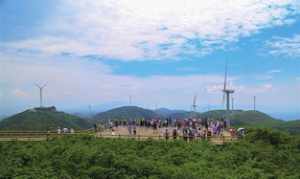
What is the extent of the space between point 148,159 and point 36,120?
12226cm

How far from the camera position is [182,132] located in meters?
51.6

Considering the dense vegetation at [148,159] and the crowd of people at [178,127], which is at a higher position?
the crowd of people at [178,127]

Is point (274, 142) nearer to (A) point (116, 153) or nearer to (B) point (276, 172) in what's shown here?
(B) point (276, 172)

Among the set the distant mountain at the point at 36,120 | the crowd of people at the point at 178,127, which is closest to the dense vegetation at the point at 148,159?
the crowd of people at the point at 178,127

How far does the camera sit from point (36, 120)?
154250mm

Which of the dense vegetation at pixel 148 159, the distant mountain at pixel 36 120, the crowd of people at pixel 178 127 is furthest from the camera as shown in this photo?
the distant mountain at pixel 36 120

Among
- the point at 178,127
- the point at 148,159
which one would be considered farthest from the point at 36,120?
the point at 148,159

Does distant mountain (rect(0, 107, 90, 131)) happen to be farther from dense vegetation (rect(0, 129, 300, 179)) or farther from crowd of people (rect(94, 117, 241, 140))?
dense vegetation (rect(0, 129, 300, 179))

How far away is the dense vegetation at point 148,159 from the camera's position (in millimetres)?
33469

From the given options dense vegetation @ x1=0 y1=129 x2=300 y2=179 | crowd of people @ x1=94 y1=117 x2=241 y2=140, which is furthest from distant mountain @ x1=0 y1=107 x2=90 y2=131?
dense vegetation @ x1=0 y1=129 x2=300 y2=179

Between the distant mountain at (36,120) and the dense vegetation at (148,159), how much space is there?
96.3 metres

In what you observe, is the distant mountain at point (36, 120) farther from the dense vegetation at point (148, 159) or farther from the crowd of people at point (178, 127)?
the dense vegetation at point (148, 159)

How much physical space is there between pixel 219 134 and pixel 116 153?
15.0m

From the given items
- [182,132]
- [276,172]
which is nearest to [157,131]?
[182,132]
